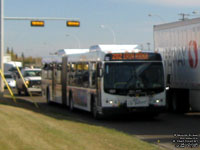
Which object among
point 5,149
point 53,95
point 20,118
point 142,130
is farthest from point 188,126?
point 53,95

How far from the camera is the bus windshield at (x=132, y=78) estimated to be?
18.7 m

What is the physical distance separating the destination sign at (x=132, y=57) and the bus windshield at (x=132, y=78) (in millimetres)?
194

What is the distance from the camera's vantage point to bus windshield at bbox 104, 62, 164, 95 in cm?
1867

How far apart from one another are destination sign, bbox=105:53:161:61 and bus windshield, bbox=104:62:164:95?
19 cm

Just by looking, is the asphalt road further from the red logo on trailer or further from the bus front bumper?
the red logo on trailer

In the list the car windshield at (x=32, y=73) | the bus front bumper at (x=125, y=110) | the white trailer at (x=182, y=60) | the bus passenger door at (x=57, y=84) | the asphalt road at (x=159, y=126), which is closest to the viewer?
the asphalt road at (x=159, y=126)

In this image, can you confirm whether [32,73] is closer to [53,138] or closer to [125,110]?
[125,110]

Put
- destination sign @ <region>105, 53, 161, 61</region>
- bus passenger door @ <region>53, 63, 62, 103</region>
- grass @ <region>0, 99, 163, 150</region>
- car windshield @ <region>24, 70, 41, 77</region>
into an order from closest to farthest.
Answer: grass @ <region>0, 99, 163, 150</region> → destination sign @ <region>105, 53, 161, 61</region> → bus passenger door @ <region>53, 63, 62, 103</region> → car windshield @ <region>24, 70, 41, 77</region>

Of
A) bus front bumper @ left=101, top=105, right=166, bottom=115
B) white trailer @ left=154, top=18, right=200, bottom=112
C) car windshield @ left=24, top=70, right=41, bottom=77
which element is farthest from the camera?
car windshield @ left=24, top=70, right=41, bottom=77

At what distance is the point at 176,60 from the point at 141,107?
446 centimetres

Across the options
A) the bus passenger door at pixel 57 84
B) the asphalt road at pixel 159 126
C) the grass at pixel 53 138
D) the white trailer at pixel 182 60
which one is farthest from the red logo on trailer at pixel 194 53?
the bus passenger door at pixel 57 84

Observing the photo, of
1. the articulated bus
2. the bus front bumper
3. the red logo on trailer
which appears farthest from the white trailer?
the bus front bumper

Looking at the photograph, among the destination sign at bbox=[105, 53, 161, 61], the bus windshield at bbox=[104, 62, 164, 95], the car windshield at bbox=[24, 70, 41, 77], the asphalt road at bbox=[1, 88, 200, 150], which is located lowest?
the asphalt road at bbox=[1, 88, 200, 150]

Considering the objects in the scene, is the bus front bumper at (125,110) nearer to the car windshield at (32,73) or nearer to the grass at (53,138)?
the grass at (53,138)
